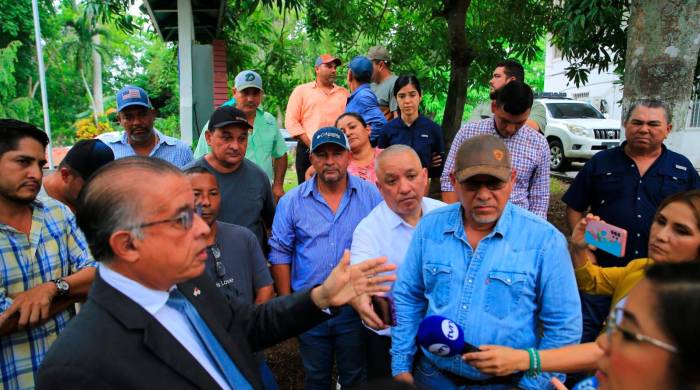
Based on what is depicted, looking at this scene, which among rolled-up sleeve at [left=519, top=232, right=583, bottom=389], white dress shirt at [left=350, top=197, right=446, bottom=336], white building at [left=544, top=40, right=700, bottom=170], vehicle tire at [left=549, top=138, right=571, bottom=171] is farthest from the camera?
white building at [left=544, top=40, right=700, bottom=170]

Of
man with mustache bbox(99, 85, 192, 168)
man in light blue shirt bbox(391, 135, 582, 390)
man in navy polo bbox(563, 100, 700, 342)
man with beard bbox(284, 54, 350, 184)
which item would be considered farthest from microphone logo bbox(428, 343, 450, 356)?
man with beard bbox(284, 54, 350, 184)

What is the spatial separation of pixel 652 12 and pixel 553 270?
3.17 metres

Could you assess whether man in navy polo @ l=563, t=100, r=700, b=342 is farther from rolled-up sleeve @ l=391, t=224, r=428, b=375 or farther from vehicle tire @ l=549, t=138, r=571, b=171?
vehicle tire @ l=549, t=138, r=571, b=171

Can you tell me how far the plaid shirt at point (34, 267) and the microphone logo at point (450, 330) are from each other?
74.2 inches

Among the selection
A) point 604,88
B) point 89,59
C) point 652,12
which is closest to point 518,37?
point 652,12

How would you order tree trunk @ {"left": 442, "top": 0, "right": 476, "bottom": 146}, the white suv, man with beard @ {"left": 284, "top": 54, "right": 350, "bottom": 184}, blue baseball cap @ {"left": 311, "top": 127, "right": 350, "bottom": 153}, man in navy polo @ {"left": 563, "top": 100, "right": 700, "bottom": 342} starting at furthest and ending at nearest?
the white suv → tree trunk @ {"left": 442, "top": 0, "right": 476, "bottom": 146} → man with beard @ {"left": 284, "top": 54, "right": 350, "bottom": 184} → man in navy polo @ {"left": 563, "top": 100, "right": 700, "bottom": 342} → blue baseball cap @ {"left": 311, "top": 127, "right": 350, "bottom": 153}

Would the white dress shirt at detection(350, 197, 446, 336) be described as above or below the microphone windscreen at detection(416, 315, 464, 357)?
above

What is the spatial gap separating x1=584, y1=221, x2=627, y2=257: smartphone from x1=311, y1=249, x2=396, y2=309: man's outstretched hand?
3.55ft

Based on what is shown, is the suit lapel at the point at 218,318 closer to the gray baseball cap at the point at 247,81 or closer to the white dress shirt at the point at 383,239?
the white dress shirt at the point at 383,239

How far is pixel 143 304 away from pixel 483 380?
1406 millimetres

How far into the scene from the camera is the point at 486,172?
82.8 inches

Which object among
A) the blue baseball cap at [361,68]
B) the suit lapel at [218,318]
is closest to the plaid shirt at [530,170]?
the blue baseball cap at [361,68]

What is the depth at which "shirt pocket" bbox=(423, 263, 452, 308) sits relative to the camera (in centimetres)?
211

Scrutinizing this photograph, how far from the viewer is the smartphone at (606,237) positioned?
2.21 metres
